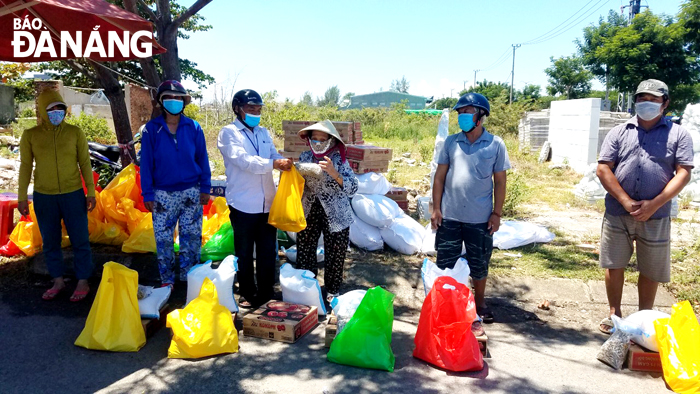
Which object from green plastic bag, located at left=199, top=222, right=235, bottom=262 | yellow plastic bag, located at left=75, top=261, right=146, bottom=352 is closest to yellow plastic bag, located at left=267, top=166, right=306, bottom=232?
yellow plastic bag, located at left=75, top=261, right=146, bottom=352

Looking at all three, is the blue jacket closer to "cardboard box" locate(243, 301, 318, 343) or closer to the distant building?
"cardboard box" locate(243, 301, 318, 343)

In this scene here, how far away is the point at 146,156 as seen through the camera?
159 inches

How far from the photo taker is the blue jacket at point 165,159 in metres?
4.05

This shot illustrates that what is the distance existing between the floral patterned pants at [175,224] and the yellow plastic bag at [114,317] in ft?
2.14

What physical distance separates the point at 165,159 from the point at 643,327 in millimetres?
3611

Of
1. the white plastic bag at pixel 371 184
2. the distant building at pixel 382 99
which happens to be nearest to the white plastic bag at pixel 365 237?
the white plastic bag at pixel 371 184

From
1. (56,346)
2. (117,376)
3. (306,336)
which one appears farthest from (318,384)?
(56,346)

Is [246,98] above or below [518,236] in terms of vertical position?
above

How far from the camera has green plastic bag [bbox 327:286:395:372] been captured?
10.8ft

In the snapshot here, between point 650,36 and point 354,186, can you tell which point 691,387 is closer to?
point 354,186

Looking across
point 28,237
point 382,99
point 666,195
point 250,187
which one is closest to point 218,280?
point 250,187

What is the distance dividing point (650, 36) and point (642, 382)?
2958 centimetres

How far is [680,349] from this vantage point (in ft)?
10.2
